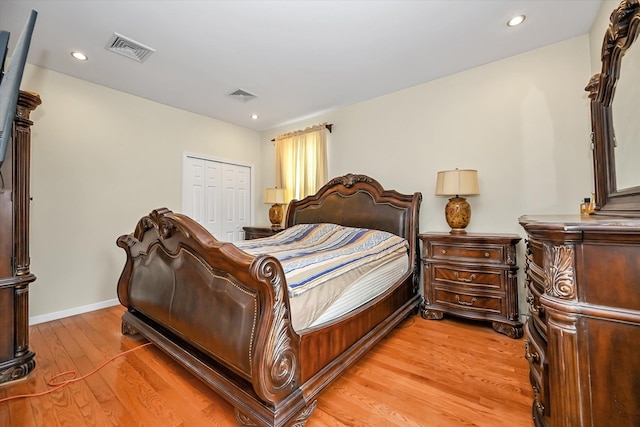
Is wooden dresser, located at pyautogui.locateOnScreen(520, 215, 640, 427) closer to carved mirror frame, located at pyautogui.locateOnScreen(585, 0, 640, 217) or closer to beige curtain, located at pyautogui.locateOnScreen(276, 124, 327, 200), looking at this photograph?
carved mirror frame, located at pyautogui.locateOnScreen(585, 0, 640, 217)

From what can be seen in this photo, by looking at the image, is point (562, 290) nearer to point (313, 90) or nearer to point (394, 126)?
point (394, 126)

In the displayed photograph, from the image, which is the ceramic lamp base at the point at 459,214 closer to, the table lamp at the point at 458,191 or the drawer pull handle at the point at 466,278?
the table lamp at the point at 458,191

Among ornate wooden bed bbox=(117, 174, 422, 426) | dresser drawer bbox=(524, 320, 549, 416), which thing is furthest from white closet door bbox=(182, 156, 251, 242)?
A: dresser drawer bbox=(524, 320, 549, 416)

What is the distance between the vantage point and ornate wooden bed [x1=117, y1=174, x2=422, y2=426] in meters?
1.18

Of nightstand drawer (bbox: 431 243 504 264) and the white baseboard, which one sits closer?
nightstand drawer (bbox: 431 243 504 264)

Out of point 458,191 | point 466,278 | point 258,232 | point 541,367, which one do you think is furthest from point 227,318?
point 258,232

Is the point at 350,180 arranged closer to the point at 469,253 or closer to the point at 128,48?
the point at 469,253

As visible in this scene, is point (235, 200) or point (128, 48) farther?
point (235, 200)

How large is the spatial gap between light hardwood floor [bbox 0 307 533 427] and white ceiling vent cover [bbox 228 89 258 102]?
279 cm

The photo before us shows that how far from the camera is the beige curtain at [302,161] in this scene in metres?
3.84

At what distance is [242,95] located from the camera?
3348 millimetres

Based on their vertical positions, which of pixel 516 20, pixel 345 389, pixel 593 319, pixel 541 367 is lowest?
pixel 345 389

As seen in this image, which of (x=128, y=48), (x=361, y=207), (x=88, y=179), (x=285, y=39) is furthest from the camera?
(x=361, y=207)

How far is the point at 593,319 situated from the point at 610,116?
124cm
